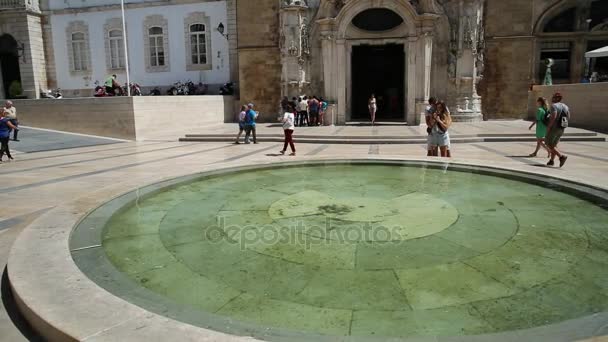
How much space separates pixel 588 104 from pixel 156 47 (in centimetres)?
2312

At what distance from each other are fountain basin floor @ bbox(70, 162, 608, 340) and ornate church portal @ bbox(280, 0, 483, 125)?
48.4 feet

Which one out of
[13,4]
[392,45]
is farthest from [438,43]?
[13,4]

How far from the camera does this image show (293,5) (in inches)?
816

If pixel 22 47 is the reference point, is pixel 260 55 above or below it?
below

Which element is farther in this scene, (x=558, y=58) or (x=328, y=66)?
(x=558, y=58)

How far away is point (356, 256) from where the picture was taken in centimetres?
396

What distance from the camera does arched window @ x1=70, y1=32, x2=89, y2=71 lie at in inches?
1053

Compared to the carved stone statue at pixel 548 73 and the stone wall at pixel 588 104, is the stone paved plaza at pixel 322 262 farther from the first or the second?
the carved stone statue at pixel 548 73

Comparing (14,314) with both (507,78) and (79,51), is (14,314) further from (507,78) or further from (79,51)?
(79,51)

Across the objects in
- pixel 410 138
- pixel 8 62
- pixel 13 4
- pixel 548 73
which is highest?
pixel 13 4

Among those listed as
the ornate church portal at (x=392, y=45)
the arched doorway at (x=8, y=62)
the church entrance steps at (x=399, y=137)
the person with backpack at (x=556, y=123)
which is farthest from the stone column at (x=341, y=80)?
the arched doorway at (x=8, y=62)

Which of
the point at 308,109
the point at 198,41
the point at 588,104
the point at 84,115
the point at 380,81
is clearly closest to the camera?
the point at 588,104

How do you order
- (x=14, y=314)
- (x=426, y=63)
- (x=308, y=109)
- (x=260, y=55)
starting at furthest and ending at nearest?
(x=260, y=55) → (x=308, y=109) → (x=426, y=63) → (x=14, y=314)

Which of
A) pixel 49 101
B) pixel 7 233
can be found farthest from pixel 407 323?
pixel 49 101
